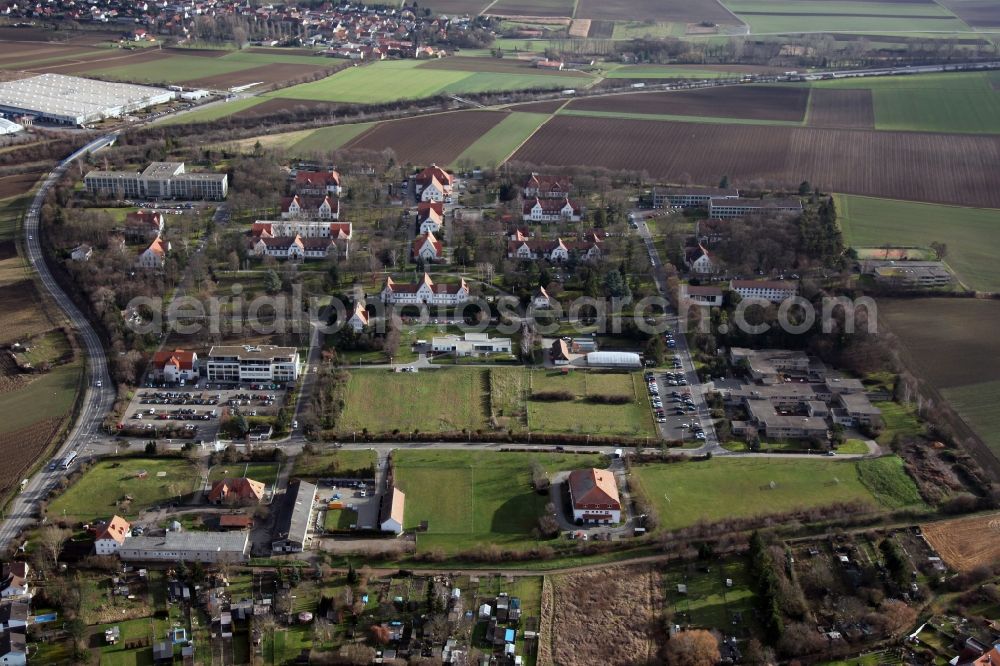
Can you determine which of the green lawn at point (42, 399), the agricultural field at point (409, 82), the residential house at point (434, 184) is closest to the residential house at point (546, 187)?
the residential house at point (434, 184)

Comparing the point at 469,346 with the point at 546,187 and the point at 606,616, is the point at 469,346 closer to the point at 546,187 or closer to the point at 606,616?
the point at 606,616

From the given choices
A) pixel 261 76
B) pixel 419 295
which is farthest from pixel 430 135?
pixel 419 295

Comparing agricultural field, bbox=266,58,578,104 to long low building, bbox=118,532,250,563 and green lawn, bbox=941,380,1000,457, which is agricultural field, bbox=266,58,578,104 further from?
long low building, bbox=118,532,250,563

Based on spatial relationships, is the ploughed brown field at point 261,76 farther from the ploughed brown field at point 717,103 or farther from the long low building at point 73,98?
the ploughed brown field at point 717,103

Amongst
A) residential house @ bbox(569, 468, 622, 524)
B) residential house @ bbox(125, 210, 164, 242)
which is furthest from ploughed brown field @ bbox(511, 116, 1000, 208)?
residential house @ bbox(569, 468, 622, 524)

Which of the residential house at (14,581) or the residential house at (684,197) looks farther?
the residential house at (684,197)

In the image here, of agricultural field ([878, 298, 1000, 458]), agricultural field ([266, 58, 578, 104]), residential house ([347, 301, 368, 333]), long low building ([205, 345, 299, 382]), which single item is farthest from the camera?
agricultural field ([266, 58, 578, 104])
